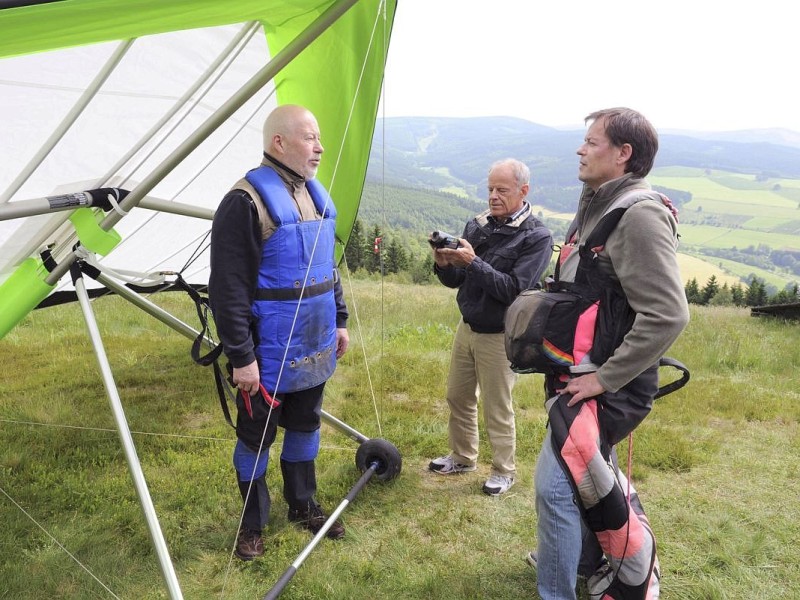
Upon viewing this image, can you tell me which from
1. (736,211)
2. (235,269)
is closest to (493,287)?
(235,269)

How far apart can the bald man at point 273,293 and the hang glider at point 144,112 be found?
33 centimetres

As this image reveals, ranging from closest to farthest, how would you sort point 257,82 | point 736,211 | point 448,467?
point 257,82
point 448,467
point 736,211

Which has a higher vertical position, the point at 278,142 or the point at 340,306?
the point at 278,142

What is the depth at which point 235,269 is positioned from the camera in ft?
8.54

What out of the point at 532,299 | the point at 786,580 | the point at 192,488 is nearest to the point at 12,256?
the point at 192,488

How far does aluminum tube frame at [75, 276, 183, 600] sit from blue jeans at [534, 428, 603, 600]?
145 cm

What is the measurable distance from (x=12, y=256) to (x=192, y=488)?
5.93ft

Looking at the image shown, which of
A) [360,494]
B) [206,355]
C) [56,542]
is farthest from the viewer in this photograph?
[360,494]

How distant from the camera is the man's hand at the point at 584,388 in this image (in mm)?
2244

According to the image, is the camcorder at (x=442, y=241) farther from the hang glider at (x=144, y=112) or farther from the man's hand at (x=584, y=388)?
the man's hand at (x=584, y=388)

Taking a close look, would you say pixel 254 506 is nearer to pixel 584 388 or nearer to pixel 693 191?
pixel 584 388

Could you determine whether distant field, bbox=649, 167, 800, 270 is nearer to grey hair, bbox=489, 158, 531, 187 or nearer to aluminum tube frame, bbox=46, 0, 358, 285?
grey hair, bbox=489, 158, 531, 187

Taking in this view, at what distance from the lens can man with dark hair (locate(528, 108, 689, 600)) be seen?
81.9 inches

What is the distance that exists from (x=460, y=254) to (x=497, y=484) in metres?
1.48
